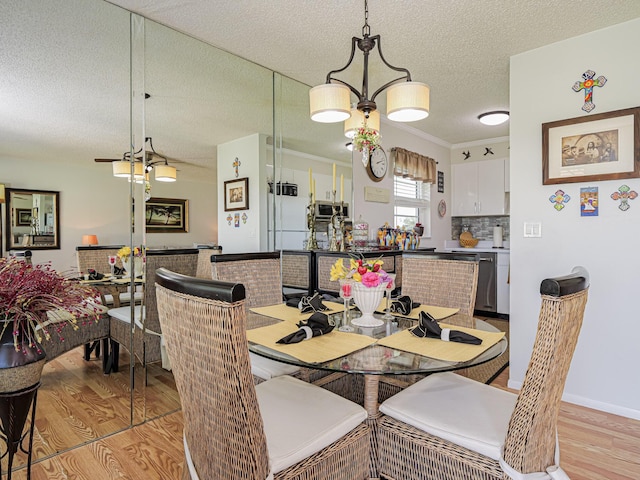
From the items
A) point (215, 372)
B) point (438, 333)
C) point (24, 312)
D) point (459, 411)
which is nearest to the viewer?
point (215, 372)

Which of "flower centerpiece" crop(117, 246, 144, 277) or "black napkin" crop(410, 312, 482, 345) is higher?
"flower centerpiece" crop(117, 246, 144, 277)

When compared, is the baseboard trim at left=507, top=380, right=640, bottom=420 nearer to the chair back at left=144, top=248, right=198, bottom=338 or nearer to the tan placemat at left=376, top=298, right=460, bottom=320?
the tan placemat at left=376, top=298, right=460, bottom=320

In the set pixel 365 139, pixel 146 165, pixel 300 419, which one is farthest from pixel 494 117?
pixel 300 419

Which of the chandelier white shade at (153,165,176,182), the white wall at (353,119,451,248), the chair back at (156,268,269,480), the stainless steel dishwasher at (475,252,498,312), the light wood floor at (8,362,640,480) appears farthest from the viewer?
the stainless steel dishwasher at (475,252,498,312)

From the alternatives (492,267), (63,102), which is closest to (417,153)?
(492,267)

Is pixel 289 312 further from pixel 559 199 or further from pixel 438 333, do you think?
pixel 559 199

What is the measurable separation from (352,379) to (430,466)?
35.3 inches

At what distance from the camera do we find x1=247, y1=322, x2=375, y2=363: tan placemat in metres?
1.24

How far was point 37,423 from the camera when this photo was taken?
2.01 metres

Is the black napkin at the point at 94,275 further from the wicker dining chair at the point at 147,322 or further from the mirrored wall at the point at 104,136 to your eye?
the wicker dining chair at the point at 147,322

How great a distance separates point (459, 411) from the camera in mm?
1321

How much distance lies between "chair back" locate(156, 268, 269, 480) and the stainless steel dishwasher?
14.6 feet

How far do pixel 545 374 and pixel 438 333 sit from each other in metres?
0.45

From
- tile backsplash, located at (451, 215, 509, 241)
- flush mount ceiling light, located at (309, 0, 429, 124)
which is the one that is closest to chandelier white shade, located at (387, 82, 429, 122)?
flush mount ceiling light, located at (309, 0, 429, 124)
